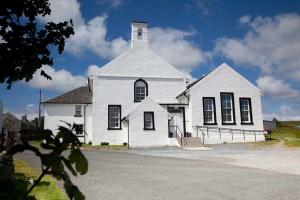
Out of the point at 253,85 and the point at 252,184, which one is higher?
the point at 253,85

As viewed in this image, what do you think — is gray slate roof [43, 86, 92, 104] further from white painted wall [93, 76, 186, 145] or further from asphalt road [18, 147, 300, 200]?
asphalt road [18, 147, 300, 200]

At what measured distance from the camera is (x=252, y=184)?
9633 millimetres

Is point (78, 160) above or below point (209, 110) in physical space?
below

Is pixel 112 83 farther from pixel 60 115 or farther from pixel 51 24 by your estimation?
pixel 51 24

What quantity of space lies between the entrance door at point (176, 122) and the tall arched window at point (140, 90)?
3616mm

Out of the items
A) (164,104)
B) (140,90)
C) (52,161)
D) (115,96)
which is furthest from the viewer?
(140,90)

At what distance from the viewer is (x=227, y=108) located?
106 ft

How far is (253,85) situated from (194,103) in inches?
264

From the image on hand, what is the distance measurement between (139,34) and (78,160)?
1380 inches

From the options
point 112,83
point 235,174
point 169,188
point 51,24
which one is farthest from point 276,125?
point 51,24

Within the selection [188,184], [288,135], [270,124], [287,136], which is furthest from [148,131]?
[270,124]

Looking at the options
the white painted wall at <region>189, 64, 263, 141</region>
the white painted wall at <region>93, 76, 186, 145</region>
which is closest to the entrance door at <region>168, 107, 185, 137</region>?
the white painted wall at <region>189, 64, 263, 141</region>

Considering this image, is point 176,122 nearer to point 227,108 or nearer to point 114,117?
point 227,108

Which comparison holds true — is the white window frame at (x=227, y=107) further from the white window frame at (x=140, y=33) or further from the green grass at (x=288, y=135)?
the white window frame at (x=140, y=33)
